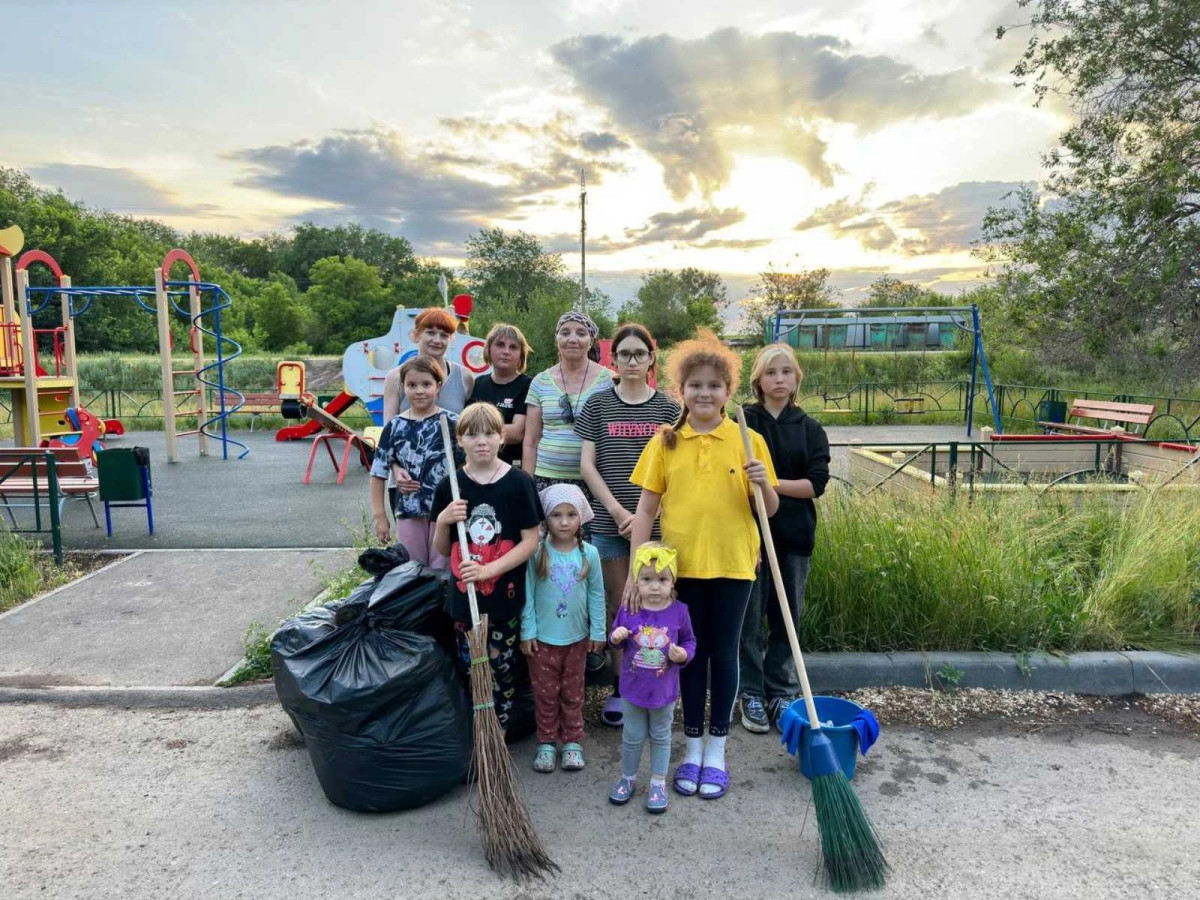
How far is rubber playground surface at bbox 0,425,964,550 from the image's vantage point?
722cm

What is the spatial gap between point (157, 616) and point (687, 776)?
382cm

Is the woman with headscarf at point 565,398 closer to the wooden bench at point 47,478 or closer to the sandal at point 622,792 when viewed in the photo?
the sandal at point 622,792

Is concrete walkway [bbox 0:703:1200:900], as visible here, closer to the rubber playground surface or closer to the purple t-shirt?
the purple t-shirt

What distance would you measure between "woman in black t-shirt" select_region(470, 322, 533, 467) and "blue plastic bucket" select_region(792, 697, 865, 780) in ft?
5.98

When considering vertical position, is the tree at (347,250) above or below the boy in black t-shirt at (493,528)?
above

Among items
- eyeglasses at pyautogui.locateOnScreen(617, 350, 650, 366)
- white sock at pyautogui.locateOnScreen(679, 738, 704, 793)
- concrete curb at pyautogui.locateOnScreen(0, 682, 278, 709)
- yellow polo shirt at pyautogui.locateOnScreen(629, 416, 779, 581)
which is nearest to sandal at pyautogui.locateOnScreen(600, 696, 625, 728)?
white sock at pyautogui.locateOnScreen(679, 738, 704, 793)

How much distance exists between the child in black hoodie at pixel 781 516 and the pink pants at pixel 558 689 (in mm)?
808

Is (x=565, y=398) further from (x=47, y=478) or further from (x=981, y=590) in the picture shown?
(x=47, y=478)

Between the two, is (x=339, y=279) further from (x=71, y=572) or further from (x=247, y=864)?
(x=247, y=864)

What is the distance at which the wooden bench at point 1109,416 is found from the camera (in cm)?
1265

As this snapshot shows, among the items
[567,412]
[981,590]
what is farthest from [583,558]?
[981,590]

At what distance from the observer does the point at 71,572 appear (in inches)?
240

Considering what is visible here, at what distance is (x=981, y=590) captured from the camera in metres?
4.17

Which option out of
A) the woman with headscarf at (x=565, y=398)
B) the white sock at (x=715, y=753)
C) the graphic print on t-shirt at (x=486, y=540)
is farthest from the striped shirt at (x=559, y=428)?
the white sock at (x=715, y=753)
